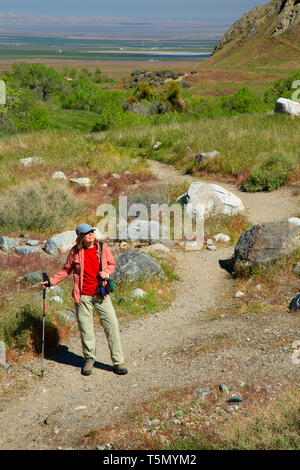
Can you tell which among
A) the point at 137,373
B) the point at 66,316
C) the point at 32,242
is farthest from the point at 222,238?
the point at 137,373

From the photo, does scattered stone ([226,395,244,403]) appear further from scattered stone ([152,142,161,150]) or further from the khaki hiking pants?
scattered stone ([152,142,161,150])

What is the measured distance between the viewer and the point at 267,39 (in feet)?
320

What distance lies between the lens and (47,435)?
515 cm

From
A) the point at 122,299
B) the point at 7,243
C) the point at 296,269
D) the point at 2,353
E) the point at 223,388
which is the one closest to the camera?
the point at 223,388

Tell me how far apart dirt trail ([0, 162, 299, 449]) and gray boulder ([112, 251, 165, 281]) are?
40.1 inches

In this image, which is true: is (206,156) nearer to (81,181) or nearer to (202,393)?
(81,181)

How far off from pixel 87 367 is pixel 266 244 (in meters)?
4.57

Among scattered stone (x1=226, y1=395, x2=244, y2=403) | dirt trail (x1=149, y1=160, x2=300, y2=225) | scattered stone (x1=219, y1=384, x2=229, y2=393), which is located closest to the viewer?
scattered stone (x1=226, y1=395, x2=244, y2=403)

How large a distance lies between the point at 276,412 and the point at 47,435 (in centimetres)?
230

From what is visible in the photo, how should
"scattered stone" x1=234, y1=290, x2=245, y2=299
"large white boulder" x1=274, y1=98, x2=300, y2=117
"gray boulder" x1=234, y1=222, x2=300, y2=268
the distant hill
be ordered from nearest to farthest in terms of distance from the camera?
"scattered stone" x1=234, y1=290, x2=245, y2=299
"gray boulder" x1=234, y1=222, x2=300, y2=268
"large white boulder" x1=274, y1=98, x2=300, y2=117
the distant hill

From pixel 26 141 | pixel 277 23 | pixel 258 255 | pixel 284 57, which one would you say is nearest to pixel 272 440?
pixel 258 255

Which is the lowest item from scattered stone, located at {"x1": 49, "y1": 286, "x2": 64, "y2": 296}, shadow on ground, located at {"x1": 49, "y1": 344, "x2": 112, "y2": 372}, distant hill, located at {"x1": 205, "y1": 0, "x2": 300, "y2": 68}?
shadow on ground, located at {"x1": 49, "y1": 344, "x2": 112, "y2": 372}

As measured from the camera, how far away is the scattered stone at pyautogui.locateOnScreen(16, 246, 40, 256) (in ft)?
35.9

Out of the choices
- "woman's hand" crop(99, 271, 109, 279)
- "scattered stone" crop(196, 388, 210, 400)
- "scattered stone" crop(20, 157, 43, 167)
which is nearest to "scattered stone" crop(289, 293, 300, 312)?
"scattered stone" crop(196, 388, 210, 400)
